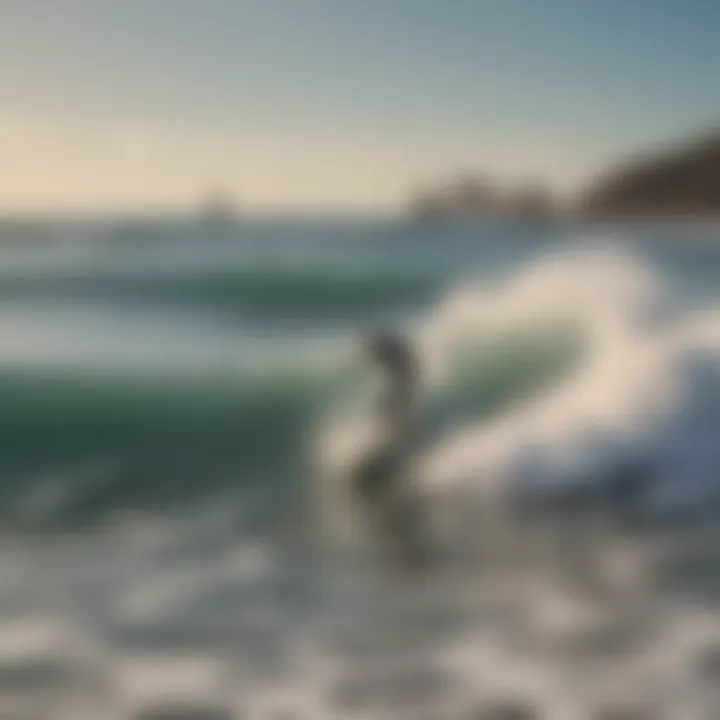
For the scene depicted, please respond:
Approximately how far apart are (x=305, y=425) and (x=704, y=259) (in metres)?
0.65

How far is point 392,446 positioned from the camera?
1.49 m

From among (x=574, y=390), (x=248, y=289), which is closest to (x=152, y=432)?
(x=248, y=289)

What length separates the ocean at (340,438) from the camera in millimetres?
1221

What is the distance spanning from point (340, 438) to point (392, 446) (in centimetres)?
8

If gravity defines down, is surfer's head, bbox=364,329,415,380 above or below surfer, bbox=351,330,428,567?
above

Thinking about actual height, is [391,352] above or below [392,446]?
above

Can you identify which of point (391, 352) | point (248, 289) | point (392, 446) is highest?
point (248, 289)

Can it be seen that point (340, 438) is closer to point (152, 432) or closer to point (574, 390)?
point (152, 432)

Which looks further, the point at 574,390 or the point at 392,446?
the point at 574,390

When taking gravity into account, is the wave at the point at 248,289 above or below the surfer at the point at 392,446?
above

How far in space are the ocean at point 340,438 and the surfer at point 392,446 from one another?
18 millimetres

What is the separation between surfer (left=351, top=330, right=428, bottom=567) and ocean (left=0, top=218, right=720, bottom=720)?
18 mm

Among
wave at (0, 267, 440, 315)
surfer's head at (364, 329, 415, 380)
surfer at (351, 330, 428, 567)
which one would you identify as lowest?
surfer at (351, 330, 428, 567)

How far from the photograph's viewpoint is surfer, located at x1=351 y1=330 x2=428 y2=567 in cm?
143
